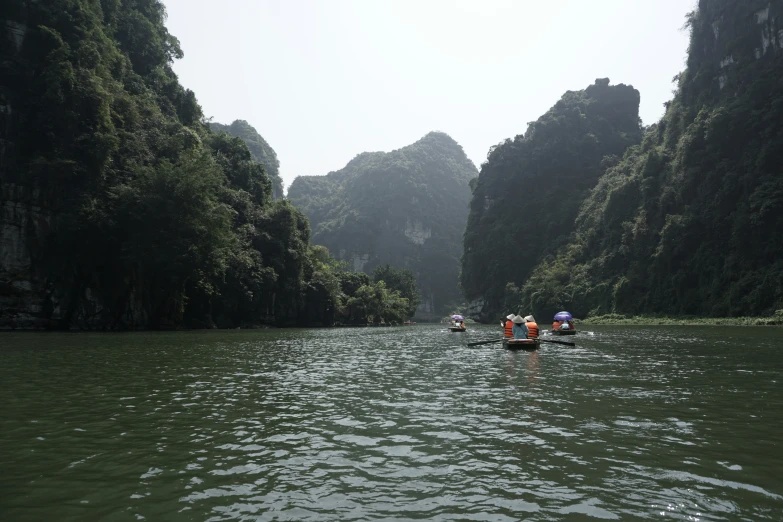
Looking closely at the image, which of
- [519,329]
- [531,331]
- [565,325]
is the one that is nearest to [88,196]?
[519,329]

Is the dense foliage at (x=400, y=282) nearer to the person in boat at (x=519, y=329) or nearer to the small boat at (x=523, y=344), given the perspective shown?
the person in boat at (x=519, y=329)

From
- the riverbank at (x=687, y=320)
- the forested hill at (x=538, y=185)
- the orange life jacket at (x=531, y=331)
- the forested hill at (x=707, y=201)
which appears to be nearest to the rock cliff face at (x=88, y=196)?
the orange life jacket at (x=531, y=331)

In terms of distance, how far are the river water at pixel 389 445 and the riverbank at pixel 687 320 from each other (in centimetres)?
4023

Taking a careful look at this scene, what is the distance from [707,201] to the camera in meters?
70.4

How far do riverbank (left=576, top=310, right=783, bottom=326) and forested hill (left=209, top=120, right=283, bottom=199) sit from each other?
9972 centimetres

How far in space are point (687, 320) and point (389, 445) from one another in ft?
209

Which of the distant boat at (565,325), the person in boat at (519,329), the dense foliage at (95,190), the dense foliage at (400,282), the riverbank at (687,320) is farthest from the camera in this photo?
the dense foliage at (400,282)

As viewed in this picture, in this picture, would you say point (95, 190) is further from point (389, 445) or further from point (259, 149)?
point (259, 149)

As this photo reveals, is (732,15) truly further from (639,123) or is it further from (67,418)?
(67,418)

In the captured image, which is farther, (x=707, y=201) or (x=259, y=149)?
(x=259, y=149)

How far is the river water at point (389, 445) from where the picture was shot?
19.7 feet

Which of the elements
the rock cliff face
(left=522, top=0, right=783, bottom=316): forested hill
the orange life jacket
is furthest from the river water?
(left=522, top=0, right=783, bottom=316): forested hill

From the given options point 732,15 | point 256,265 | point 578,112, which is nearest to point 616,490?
point 256,265

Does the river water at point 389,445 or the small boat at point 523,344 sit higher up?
the small boat at point 523,344
